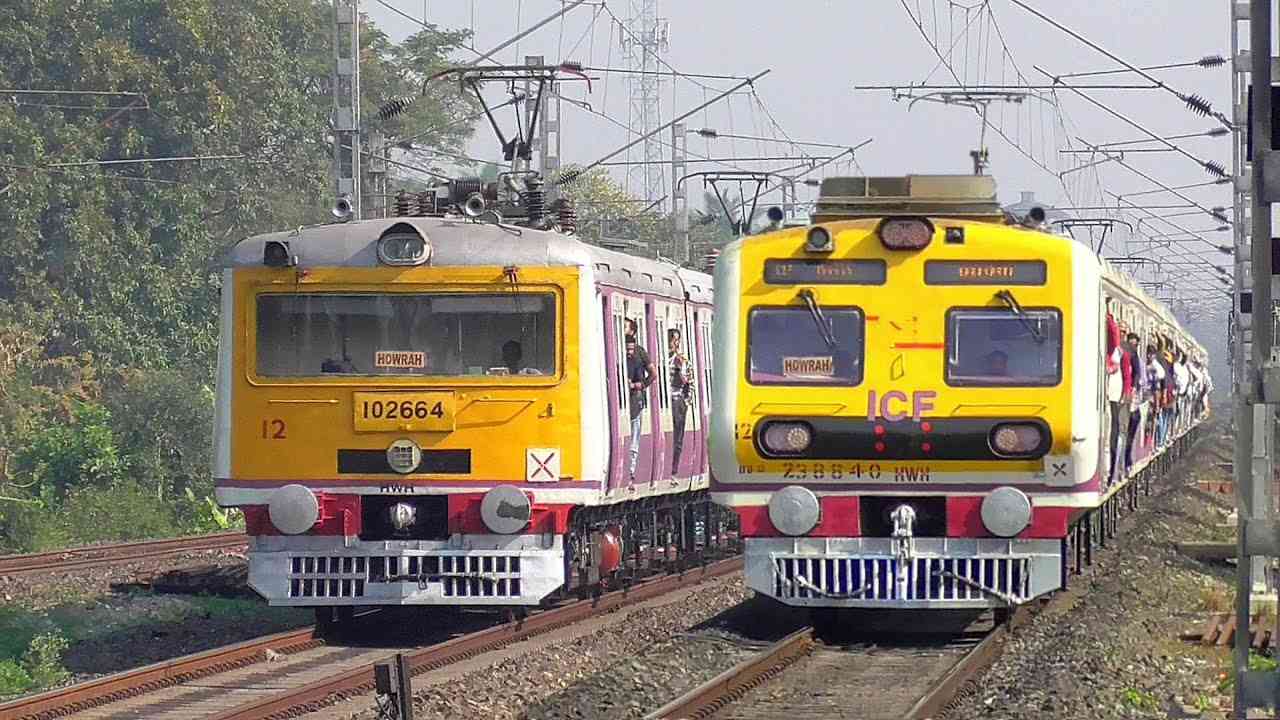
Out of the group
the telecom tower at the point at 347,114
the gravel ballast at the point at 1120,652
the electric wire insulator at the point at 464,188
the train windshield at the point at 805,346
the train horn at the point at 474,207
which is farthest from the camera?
the telecom tower at the point at 347,114

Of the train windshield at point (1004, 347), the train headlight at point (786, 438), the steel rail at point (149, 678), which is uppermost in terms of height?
the train windshield at point (1004, 347)

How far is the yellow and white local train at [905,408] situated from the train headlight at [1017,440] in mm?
11

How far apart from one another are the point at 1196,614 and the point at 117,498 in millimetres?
18428

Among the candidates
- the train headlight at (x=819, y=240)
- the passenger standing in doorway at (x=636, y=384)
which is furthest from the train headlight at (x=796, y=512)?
the passenger standing in doorway at (x=636, y=384)

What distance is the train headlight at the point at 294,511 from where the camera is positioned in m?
13.5

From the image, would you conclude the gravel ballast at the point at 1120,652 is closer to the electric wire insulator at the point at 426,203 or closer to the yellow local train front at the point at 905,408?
the yellow local train front at the point at 905,408

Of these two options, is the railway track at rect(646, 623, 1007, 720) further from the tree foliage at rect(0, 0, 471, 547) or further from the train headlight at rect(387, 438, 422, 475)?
the tree foliage at rect(0, 0, 471, 547)

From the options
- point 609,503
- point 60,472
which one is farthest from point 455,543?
point 60,472

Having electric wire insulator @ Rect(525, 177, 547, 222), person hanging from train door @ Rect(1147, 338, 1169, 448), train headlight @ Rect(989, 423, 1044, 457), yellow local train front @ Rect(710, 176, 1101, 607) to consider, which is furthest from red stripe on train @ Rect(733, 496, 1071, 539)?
person hanging from train door @ Rect(1147, 338, 1169, 448)

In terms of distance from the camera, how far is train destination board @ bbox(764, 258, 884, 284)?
1269 cm

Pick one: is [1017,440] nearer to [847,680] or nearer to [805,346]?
[805,346]

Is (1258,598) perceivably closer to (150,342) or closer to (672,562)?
(672,562)

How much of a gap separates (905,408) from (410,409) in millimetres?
3232

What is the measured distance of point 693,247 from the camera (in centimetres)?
5947
